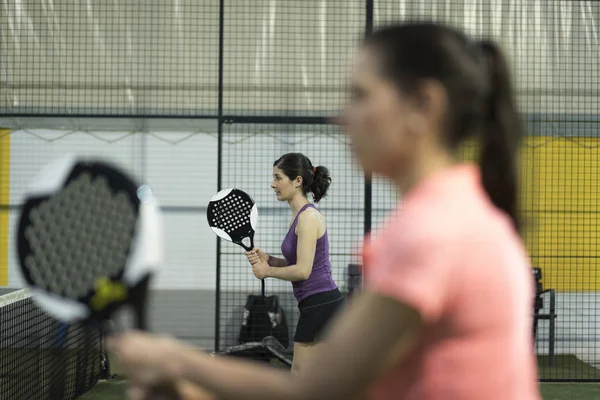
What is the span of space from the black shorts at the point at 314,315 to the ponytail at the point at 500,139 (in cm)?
308

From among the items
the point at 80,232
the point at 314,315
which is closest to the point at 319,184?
the point at 314,315

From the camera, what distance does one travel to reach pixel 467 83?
2.85ft

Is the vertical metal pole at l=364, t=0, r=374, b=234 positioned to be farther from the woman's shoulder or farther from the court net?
the court net

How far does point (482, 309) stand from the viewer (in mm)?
822

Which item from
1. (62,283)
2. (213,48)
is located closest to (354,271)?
(213,48)

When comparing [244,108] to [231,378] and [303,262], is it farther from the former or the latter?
[231,378]

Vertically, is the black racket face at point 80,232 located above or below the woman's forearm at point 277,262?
above

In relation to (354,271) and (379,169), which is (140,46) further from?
(379,169)

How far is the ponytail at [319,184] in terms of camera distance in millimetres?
4520

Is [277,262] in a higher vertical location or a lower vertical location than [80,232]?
lower

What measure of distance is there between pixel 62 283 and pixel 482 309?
0.61 m

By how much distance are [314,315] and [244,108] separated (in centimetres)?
412

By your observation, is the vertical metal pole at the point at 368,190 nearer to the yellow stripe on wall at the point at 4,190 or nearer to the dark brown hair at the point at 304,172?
the dark brown hair at the point at 304,172

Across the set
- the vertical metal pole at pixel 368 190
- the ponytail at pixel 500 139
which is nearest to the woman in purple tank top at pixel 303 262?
the vertical metal pole at pixel 368 190
